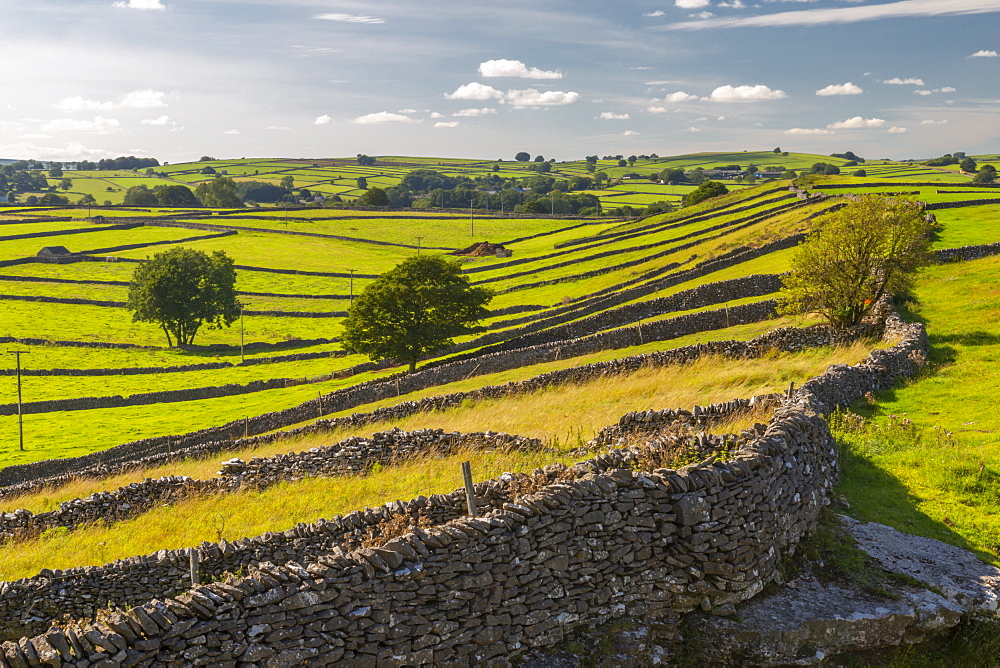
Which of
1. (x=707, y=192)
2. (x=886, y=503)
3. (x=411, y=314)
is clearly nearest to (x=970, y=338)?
(x=886, y=503)

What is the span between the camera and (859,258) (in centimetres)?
2678

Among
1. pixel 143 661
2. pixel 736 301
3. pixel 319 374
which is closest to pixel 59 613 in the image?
pixel 143 661

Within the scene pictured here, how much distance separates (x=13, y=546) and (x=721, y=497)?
19.0 meters

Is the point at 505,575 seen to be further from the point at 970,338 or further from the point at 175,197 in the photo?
the point at 175,197

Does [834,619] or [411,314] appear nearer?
[834,619]

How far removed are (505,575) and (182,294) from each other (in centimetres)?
7569

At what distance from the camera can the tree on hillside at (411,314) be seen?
163 feet

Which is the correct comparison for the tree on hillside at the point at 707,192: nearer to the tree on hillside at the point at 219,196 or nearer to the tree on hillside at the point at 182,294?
the tree on hillside at the point at 182,294

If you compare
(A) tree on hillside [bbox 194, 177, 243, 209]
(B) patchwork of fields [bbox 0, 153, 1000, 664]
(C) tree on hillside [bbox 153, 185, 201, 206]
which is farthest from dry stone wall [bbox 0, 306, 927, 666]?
(C) tree on hillside [bbox 153, 185, 201, 206]

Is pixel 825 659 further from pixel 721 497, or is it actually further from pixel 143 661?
pixel 143 661

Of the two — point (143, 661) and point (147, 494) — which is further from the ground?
point (143, 661)

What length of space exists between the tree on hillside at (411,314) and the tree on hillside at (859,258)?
27187 millimetres

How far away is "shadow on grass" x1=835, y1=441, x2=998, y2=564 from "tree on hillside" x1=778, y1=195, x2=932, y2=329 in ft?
47.1

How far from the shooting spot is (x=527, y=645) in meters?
8.77
